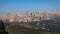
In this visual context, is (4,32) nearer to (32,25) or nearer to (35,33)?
(35,33)

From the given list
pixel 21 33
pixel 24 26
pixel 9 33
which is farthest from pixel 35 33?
pixel 24 26

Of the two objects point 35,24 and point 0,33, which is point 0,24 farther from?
point 35,24

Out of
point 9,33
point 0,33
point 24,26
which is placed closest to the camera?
point 0,33

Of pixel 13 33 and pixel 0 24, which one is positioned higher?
pixel 0 24

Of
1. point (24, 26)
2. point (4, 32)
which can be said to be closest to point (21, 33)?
point (4, 32)

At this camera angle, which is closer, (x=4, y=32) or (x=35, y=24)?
(x=4, y=32)

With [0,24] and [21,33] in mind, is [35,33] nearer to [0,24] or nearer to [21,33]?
[21,33]

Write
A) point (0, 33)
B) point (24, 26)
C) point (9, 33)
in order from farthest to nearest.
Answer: point (24, 26)
point (9, 33)
point (0, 33)

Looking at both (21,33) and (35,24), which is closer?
(21,33)
